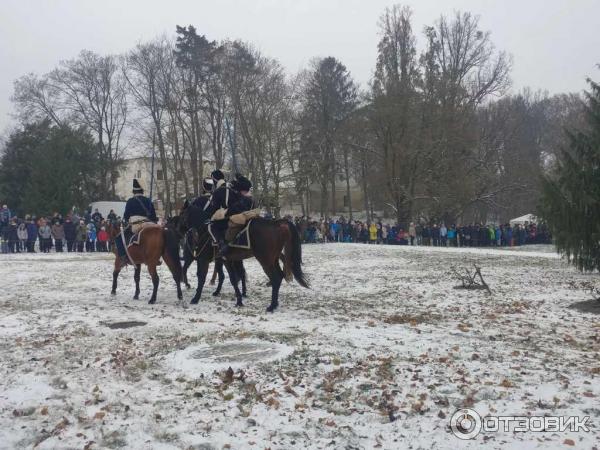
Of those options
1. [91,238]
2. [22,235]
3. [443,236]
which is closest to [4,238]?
[22,235]

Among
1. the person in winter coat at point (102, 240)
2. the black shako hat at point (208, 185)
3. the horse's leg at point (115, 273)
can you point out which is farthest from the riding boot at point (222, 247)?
the person in winter coat at point (102, 240)

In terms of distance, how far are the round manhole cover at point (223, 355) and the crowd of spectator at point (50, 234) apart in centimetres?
2133

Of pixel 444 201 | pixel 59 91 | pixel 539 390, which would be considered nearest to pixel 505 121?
pixel 444 201

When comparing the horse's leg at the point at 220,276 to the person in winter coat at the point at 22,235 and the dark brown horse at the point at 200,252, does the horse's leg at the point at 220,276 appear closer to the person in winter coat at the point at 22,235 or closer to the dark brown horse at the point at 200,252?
the dark brown horse at the point at 200,252

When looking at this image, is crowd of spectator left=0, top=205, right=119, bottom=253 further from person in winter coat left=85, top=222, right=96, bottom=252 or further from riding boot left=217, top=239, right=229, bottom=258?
riding boot left=217, top=239, right=229, bottom=258

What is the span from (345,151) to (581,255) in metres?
34.6

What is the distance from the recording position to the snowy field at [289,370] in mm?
5582

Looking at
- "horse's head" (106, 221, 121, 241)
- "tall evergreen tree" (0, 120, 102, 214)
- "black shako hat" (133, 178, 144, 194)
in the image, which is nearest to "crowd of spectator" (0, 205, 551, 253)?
"horse's head" (106, 221, 121, 241)

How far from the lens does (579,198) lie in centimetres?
1149

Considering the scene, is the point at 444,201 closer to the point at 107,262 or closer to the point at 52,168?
the point at 107,262

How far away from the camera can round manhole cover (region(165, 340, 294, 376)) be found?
23.8ft

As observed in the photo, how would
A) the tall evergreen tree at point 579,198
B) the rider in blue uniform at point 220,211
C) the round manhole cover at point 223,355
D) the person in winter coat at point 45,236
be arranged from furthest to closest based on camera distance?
1. the person in winter coat at point 45,236
2. the rider in blue uniform at point 220,211
3. the tall evergreen tree at point 579,198
4. the round manhole cover at point 223,355

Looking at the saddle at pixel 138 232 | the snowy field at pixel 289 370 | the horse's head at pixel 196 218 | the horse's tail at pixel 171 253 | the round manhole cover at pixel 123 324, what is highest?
the horse's head at pixel 196 218

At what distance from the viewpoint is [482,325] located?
988 cm
